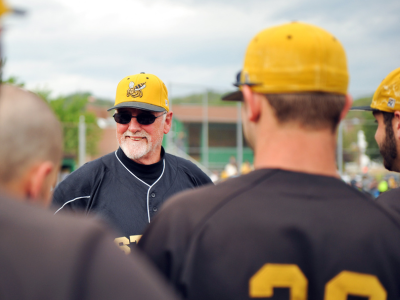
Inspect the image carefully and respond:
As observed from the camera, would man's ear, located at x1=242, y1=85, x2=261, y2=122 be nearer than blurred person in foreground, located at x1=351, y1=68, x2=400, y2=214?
Yes

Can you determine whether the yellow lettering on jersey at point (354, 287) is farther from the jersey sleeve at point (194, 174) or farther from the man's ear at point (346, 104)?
the jersey sleeve at point (194, 174)

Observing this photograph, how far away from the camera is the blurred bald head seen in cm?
93

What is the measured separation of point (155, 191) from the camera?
3430 millimetres

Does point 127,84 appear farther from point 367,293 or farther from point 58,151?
point 367,293

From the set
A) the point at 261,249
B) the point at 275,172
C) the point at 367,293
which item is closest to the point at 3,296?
the point at 261,249

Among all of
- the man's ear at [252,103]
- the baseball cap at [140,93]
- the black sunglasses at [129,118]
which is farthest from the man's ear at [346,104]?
the black sunglasses at [129,118]

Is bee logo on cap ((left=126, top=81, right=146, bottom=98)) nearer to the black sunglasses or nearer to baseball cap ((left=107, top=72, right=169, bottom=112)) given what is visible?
baseball cap ((left=107, top=72, right=169, bottom=112))

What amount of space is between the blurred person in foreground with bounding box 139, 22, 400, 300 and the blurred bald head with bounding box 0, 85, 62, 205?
0.51m

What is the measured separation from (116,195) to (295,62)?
2204 mm

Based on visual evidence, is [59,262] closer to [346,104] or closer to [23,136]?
[23,136]

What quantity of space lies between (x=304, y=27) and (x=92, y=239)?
3.62 ft

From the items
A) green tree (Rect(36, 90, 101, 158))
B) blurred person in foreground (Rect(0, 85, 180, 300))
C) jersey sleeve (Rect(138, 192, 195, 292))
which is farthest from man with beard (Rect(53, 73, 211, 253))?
green tree (Rect(36, 90, 101, 158))

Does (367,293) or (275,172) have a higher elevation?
(275,172)

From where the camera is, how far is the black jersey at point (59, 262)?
749mm
